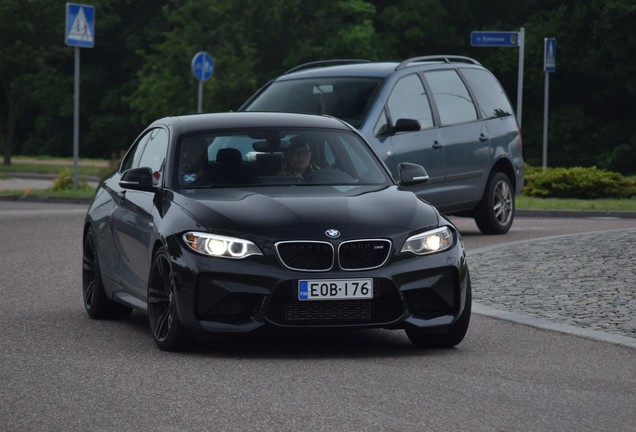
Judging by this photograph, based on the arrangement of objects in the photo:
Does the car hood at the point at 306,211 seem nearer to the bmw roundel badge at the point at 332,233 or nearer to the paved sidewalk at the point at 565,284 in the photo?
the bmw roundel badge at the point at 332,233

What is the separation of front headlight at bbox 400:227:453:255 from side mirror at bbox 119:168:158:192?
6.21 ft

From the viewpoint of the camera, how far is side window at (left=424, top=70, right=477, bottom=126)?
17.4 metres

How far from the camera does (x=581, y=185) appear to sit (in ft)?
89.3

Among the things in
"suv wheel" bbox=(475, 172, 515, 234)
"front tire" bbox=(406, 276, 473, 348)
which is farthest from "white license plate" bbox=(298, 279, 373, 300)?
"suv wheel" bbox=(475, 172, 515, 234)

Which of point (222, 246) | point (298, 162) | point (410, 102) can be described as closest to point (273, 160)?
point (298, 162)

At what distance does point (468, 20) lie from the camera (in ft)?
207

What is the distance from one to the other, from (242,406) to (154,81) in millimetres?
55005

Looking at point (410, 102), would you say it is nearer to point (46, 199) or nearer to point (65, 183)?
point (46, 199)

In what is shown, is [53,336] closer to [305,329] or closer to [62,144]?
[305,329]

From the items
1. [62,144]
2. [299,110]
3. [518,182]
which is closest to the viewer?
[299,110]

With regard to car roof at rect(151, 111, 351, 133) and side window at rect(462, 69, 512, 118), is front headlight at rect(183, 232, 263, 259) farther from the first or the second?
side window at rect(462, 69, 512, 118)

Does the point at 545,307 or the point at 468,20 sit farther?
the point at 468,20

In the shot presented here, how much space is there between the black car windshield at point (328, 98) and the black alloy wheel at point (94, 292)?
516cm

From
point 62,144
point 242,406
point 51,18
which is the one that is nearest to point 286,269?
point 242,406
